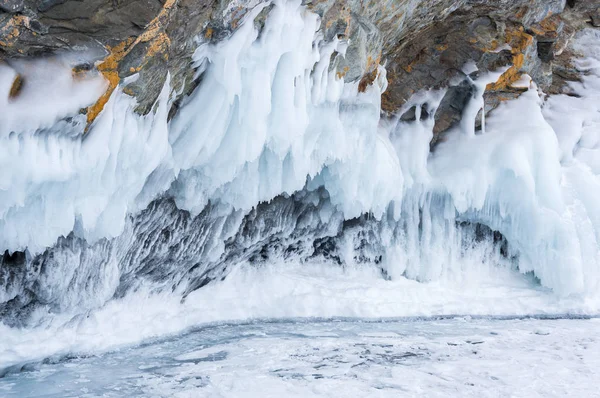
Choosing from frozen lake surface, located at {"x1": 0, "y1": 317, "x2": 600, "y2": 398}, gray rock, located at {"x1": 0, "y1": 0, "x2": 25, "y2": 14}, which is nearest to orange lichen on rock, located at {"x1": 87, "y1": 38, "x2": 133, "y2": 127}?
gray rock, located at {"x1": 0, "y1": 0, "x2": 25, "y2": 14}

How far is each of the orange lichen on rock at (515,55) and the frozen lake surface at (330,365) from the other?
128 inches

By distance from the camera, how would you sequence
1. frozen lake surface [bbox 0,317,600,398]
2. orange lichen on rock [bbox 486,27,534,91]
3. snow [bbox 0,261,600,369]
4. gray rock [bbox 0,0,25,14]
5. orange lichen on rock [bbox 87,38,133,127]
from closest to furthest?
gray rock [bbox 0,0,25,14], orange lichen on rock [bbox 87,38,133,127], frozen lake surface [bbox 0,317,600,398], snow [bbox 0,261,600,369], orange lichen on rock [bbox 486,27,534,91]

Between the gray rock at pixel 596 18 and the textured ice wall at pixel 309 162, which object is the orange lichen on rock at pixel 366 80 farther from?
the gray rock at pixel 596 18

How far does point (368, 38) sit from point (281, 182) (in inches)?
65.7

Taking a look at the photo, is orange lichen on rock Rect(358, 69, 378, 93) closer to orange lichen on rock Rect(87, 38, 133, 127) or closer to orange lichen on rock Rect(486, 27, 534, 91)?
orange lichen on rock Rect(486, 27, 534, 91)

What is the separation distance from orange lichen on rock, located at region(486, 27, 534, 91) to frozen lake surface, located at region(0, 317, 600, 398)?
3261mm

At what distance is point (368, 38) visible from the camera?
21.6ft

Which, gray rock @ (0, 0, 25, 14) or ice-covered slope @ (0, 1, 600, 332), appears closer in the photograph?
gray rock @ (0, 0, 25, 14)

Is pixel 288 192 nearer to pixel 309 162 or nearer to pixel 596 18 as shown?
pixel 309 162

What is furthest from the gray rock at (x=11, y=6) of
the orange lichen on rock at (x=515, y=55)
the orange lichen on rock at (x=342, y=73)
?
the orange lichen on rock at (x=515, y=55)

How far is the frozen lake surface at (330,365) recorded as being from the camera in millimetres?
4898

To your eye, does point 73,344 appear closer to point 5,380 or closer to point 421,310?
point 5,380

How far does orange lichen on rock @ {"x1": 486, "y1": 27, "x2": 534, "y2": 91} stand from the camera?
8.15 m

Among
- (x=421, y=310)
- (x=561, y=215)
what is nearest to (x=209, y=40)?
(x=421, y=310)
